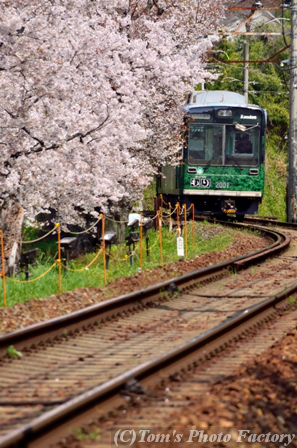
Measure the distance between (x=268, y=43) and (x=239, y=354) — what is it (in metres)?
47.4

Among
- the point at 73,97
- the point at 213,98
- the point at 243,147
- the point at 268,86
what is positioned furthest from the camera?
the point at 268,86

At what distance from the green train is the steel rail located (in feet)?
29.1

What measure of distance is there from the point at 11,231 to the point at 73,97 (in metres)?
3.11

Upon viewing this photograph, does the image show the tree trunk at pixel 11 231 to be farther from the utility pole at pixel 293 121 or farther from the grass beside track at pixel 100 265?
the utility pole at pixel 293 121

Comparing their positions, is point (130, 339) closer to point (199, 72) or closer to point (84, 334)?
point (84, 334)

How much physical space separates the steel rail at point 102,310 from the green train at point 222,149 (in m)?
8.88

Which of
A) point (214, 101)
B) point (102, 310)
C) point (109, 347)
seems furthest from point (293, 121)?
point (109, 347)

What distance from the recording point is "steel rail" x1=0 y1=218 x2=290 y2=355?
8.57 meters

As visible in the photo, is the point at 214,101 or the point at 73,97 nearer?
the point at 73,97

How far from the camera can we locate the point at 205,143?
24.7 meters

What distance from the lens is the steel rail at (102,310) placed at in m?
8.57

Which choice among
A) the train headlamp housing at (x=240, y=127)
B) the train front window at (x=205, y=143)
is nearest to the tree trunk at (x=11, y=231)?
the train front window at (x=205, y=143)

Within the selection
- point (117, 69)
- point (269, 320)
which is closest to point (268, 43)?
point (117, 69)

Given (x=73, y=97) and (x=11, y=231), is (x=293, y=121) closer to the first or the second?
(x=73, y=97)
